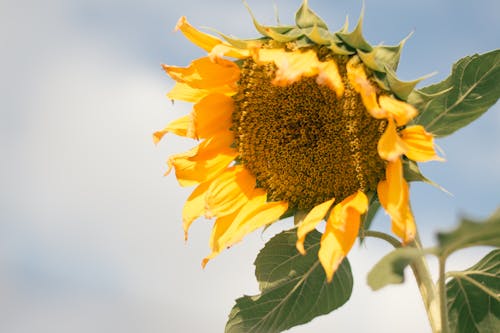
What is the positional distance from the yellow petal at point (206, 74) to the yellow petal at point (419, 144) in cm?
93

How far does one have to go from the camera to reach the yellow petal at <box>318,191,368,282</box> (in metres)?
2.94

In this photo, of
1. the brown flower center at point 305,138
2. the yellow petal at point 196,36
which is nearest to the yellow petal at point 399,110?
the brown flower center at point 305,138

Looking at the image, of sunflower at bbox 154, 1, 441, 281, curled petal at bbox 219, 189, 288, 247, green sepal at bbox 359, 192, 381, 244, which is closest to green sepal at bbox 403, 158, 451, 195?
sunflower at bbox 154, 1, 441, 281

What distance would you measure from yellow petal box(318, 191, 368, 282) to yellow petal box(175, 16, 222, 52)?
3.40 feet

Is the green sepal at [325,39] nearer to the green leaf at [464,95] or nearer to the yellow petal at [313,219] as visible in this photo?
the green leaf at [464,95]

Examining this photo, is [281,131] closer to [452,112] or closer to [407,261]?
[452,112]

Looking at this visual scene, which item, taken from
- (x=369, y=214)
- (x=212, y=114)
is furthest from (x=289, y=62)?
(x=369, y=214)

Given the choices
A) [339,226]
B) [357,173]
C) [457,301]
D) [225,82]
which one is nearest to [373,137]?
[357,173]

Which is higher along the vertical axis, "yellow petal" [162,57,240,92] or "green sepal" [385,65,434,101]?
"yellow petal" [162,57,240,92]

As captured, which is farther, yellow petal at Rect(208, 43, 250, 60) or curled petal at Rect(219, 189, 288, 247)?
curled petal at Rect(219, 189, 288, 247)

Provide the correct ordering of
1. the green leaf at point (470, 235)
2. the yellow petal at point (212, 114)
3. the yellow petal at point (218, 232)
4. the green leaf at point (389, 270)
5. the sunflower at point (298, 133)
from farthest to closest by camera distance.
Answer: the yellow petal at point (212, 114), the yellow petal at point (218, 232), the sunflower at point (298, 133), the green leaf at point (389, 270), the green leaf at point (470, 235)

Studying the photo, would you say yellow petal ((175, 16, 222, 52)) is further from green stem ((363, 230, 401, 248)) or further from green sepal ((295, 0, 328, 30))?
green stem ((363, 230, 401, 248))

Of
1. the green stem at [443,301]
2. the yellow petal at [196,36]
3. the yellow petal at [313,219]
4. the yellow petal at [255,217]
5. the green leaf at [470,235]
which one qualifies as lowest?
the green stem at [443,301]

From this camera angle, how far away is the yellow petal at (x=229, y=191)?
3.46 m
